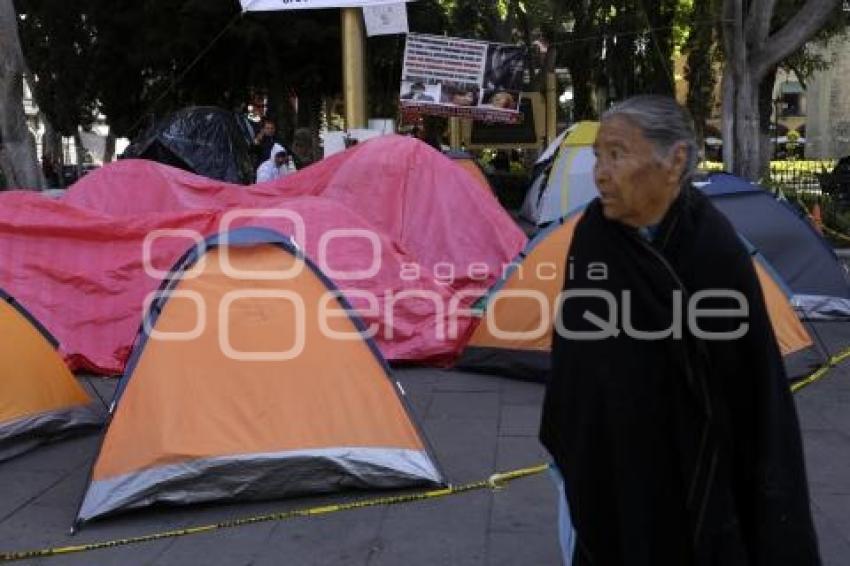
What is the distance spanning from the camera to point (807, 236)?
9.22 m

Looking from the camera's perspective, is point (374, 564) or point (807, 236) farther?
point (807, 236)

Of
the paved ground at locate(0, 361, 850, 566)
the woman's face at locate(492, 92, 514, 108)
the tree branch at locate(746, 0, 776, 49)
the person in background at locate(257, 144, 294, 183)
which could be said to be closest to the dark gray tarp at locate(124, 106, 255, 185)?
the person in background at locate(257, 144, 294, 183)

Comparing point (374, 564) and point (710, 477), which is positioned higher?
point (710, 477)

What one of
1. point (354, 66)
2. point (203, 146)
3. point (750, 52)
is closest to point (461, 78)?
point (354, 66)

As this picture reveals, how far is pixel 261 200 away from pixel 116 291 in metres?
1.83

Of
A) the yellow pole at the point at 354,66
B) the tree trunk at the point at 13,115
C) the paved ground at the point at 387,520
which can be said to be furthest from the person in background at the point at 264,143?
the paved ground at the point at 387,520

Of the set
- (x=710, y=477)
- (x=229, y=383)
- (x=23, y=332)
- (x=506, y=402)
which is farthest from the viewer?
(x=506, y=402)

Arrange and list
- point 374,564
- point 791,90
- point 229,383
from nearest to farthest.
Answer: point 374,564 < point 229,383 < point 791,90

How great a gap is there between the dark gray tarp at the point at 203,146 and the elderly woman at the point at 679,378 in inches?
523

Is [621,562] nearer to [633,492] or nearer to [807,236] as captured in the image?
[633,492]

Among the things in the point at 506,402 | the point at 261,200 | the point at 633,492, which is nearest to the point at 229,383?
the point at 506,402

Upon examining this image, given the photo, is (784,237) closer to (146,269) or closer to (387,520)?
(146,269)

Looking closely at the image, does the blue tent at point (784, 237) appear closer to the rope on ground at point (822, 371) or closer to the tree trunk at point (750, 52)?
the rope on ground at point (822, 371)

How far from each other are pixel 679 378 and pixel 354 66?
1204 centimetres
